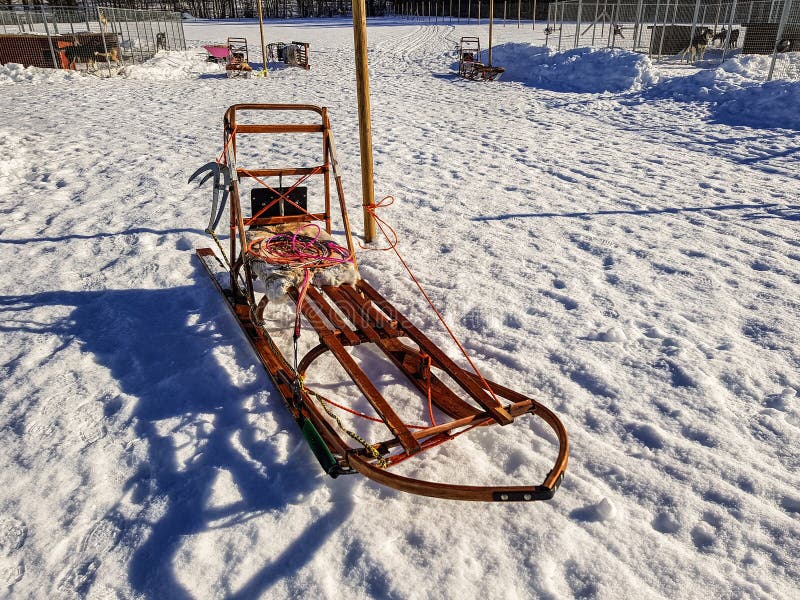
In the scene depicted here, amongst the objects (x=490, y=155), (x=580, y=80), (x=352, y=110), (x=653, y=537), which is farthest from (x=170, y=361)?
(x=580, y=80)

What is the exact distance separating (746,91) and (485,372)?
9636mm

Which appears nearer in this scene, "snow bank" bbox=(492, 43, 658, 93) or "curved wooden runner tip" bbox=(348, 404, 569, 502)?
"curved wooden runner tip" bbox=(348, 404, 569, 502)

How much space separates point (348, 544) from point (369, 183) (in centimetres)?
315

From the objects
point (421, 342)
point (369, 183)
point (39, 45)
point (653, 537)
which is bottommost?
point (653, 537)

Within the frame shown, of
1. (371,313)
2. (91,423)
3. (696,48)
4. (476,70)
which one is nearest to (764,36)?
(696,48)

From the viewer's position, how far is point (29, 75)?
48.4ft

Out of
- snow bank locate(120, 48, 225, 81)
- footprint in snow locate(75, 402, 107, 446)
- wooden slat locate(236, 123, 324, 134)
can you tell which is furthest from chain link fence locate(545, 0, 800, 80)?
footprint in snow locate(75, 402, 107, 446)

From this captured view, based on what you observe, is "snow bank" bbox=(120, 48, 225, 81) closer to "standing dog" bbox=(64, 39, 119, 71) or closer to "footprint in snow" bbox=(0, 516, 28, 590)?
"standing dog" bbox=(64, 39, 119, 71)

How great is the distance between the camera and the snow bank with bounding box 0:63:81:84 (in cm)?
1454

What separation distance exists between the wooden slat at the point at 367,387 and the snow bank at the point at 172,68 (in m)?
16.7

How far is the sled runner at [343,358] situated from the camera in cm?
212

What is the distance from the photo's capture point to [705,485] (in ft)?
7.44

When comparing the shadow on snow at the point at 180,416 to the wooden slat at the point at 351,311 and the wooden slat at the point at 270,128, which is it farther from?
the wooden slat at the point at 270,128

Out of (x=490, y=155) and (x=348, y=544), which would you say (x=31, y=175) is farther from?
(x=348, y=544)
